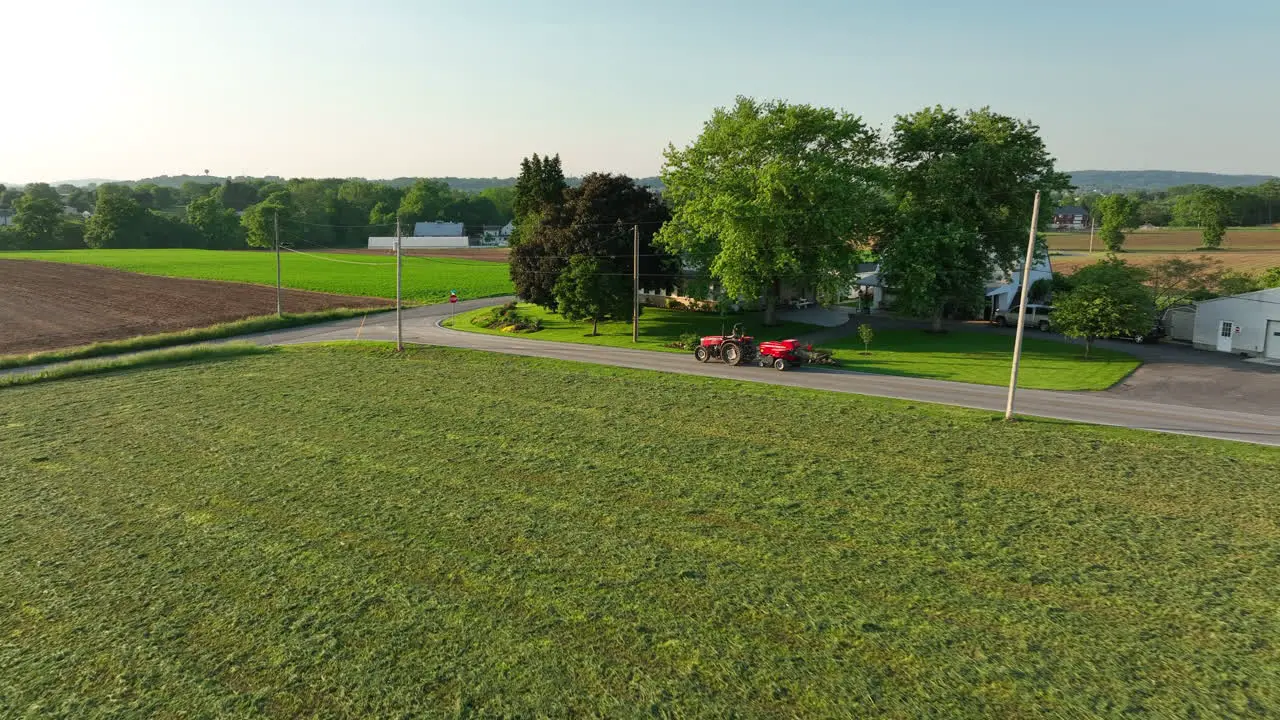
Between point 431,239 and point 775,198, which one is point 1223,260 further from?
point 431,239

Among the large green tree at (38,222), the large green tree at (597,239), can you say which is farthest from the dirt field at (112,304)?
the large green tree at (38,222)

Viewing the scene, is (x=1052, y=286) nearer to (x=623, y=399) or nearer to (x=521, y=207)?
(x=623, y=399)

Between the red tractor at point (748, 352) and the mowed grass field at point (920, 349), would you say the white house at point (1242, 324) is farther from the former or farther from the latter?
the red tractor at point (748, 352)

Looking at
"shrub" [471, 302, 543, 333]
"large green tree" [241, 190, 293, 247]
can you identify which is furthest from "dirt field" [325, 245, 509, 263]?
"shrub" [471, 302, 543, 333]

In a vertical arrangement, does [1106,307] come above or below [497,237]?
below

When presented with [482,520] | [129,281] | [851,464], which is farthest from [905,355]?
[129,281]

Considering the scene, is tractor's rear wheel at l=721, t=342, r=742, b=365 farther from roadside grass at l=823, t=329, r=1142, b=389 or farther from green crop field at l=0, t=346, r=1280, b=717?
green crop field at l=0, t=346, r=1280, b=717

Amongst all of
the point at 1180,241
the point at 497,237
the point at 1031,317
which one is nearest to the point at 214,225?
the point at 497,237
